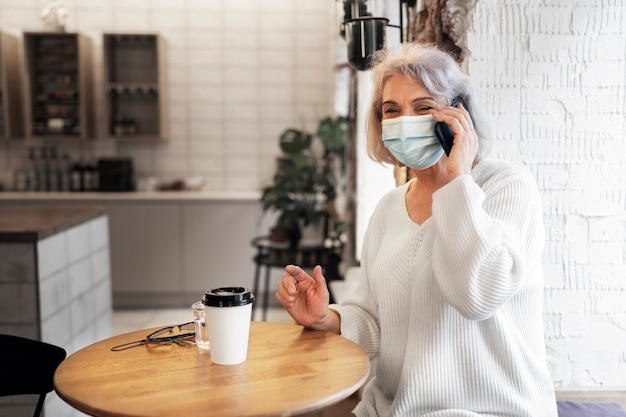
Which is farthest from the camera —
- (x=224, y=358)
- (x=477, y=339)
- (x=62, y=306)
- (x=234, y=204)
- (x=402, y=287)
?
(x=234, y=204)

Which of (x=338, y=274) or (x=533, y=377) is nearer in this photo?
(x=533, y=377)

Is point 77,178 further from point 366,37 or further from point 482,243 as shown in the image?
point 482,243

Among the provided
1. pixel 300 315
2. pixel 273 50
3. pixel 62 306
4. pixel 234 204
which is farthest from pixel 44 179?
pixel 300 315

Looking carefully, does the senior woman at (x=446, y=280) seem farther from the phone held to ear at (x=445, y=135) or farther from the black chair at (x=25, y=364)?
the black chair at (x=25, y=364)

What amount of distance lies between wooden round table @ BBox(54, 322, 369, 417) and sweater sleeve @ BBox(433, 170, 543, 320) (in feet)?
0.81

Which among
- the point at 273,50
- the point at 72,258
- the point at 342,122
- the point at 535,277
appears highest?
the point at 273,50

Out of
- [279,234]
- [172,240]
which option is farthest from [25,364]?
[172,240]

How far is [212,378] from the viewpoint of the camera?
1227 millimetres

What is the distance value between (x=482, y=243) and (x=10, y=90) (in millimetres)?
4775

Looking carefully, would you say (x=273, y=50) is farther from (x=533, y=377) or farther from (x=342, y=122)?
(x=533, y=377)

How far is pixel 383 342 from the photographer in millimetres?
1579

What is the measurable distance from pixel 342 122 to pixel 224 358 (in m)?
2.90

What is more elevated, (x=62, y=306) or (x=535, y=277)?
(x=535, y=277)

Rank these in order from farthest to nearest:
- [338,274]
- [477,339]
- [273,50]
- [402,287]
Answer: [273,50], [338,274], [402,287], [477,339]
